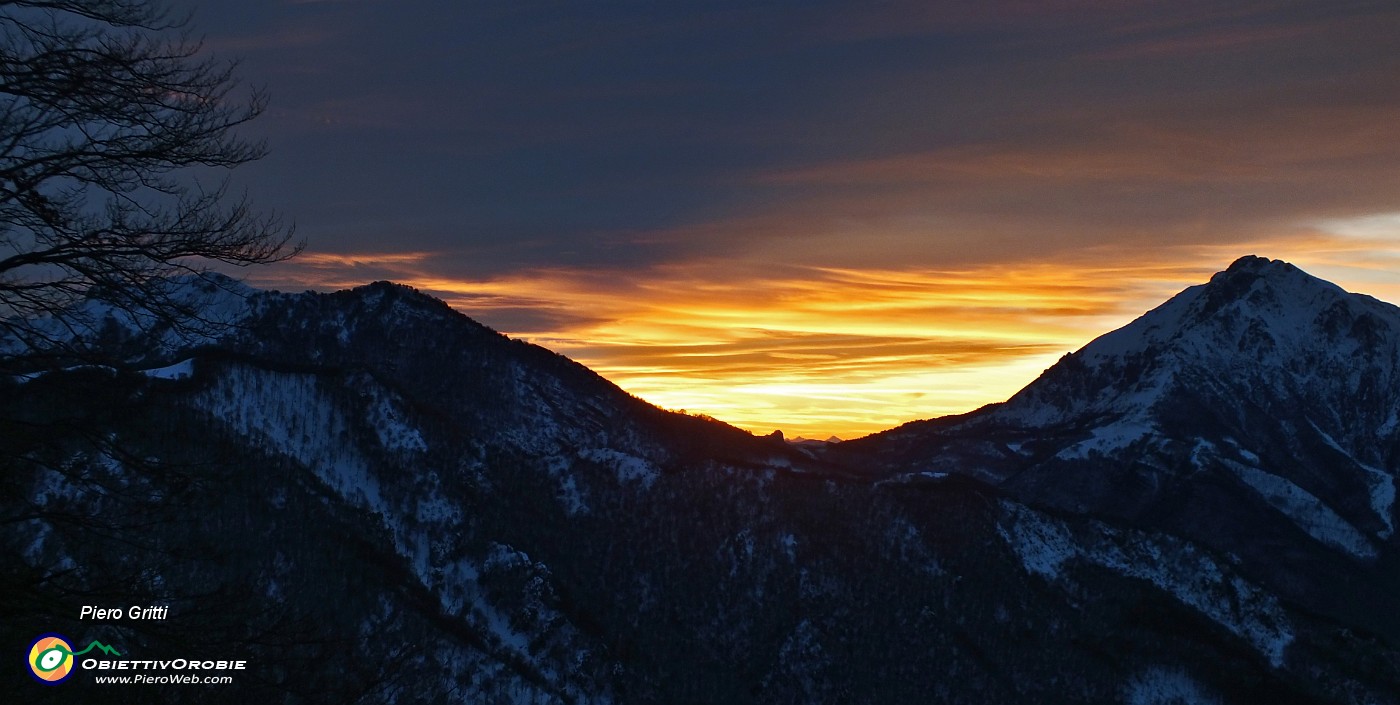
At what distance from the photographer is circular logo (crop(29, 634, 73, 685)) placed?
17.7 m

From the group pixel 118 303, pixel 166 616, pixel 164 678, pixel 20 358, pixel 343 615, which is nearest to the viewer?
pixel 20 358

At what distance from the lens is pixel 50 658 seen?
18047mm

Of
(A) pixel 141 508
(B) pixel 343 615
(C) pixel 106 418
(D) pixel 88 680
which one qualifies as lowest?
(B) pixel 343 615

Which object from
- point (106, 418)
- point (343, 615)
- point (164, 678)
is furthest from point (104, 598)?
point (343, 615)

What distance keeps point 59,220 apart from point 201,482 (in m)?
3.83

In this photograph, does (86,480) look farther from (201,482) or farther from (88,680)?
(88,680)

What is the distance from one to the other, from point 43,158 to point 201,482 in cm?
454

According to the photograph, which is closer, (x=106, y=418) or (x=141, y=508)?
(x=141, y=508)

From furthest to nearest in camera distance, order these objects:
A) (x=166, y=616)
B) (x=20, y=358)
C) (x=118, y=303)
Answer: (x=166, y=616) < (x=118, y=303) < (x=20, y=358)

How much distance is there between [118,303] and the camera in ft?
46.9

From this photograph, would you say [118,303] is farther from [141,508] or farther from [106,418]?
[106,418]

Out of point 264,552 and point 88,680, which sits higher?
point 88,680

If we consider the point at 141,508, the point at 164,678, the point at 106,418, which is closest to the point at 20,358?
the point at 141,508

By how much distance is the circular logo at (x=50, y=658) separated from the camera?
1773 centimetres
